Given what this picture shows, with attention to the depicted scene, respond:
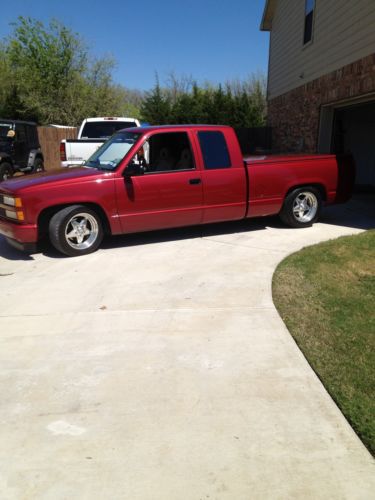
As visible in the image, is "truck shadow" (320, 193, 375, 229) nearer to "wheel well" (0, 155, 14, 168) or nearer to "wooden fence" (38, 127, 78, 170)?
"wheel well" (0, 155, 14, 168)

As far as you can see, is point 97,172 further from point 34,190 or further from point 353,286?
point 353,286

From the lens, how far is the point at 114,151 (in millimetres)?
6789

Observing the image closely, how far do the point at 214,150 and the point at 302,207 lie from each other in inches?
80.7

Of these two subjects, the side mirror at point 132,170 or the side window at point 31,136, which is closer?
the side mirror at point 132,170

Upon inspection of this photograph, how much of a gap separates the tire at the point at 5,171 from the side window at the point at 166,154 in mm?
7956

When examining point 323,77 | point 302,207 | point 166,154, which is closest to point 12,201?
point 166,154

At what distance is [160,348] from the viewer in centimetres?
369

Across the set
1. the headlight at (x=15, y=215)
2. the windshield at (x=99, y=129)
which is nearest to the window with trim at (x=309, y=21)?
the windshield at (x=99, y=129)

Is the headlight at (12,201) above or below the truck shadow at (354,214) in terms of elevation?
above

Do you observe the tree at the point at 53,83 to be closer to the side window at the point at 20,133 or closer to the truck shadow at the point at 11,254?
the side window at the point at 20,133

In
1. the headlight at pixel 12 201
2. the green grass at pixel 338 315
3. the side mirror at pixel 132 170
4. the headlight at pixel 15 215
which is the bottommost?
the green grass at pixel 338 315

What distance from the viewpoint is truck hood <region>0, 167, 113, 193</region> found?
5.96 metres

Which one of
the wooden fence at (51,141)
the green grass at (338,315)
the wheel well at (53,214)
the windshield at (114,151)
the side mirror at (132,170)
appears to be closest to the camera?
the green grass at (338,315)

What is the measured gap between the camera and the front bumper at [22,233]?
19.3ft
